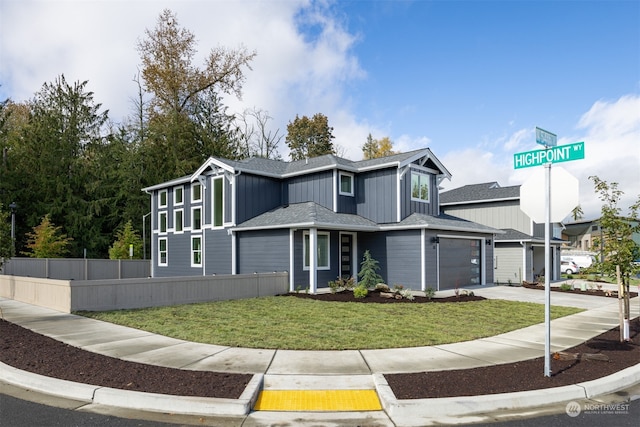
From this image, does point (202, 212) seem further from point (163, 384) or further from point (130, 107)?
point (130, 107)

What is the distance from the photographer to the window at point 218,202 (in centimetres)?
2095

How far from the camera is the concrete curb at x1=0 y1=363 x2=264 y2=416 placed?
4.81 meters

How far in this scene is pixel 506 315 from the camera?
11.9 metres

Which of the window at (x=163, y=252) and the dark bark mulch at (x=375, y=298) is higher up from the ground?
the window at (x=163, y=252)

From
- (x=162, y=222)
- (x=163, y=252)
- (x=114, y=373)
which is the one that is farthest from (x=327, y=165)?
(x=114, y=373)

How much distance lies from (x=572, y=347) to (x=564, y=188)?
3583 millimetres

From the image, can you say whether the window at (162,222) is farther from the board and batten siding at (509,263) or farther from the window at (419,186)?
the board and batten siding at (509,263)

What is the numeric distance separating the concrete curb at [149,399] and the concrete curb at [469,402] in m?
1.66

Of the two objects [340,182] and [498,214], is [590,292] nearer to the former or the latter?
[498,214]

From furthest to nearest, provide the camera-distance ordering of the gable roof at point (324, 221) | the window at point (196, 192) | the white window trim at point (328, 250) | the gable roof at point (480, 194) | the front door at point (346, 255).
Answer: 1. the gable roof at point (480, 194)
2. the window at point (196, 192)
3. the front door at point (346, 255)
4. the white window trim at point (328, 250)
5. the gable roof at point (324, 221)

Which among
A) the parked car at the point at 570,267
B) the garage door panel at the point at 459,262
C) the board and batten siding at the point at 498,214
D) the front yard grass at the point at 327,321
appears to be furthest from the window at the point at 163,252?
the parked car at the point at 570,267

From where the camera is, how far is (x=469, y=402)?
4.89 meters

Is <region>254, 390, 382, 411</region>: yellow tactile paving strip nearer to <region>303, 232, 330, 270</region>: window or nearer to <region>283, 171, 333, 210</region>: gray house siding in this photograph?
<region>303, 232, 330, 270</region>: window

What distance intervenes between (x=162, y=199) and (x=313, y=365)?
23.1 metres
